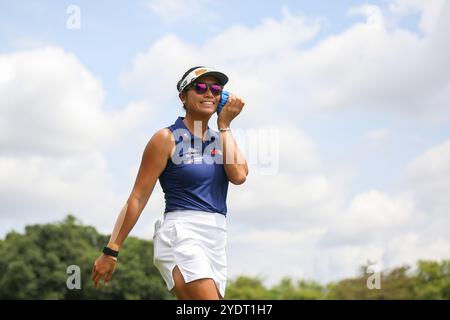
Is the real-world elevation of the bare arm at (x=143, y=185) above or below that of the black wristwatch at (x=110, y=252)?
above

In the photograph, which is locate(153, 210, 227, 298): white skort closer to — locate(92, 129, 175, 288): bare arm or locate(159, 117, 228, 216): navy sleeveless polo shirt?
locate(159, 117, 228, 216): navy sleeveless polo shirt

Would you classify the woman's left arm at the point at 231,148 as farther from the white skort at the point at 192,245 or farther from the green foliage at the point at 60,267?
the green foliage at the point at 60,267

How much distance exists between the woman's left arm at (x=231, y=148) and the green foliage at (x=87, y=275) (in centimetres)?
5912

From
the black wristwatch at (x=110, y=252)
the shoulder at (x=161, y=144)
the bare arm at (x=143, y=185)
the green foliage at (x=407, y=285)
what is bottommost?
the black wristwatch at (x=110, y=252)

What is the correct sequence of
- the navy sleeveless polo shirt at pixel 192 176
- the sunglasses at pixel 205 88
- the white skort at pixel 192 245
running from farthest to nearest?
the sunglasses at pixel 205 88, the navy sleeveless polo shirt at pixel 192 176, the white skort at pixel 192 245

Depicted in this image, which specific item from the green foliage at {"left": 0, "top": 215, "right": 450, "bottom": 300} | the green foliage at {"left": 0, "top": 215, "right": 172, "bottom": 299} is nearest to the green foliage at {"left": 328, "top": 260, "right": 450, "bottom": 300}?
the green foliage at {"left": 0, "top": 215, "right": 450, "bottom": 300}

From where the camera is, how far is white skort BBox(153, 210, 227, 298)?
6.43 metres

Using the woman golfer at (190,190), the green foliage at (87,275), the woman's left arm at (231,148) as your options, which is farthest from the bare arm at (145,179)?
the green foliage at (87,275)

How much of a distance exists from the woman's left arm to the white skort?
404 millimetres

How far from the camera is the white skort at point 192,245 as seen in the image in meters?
6.43
